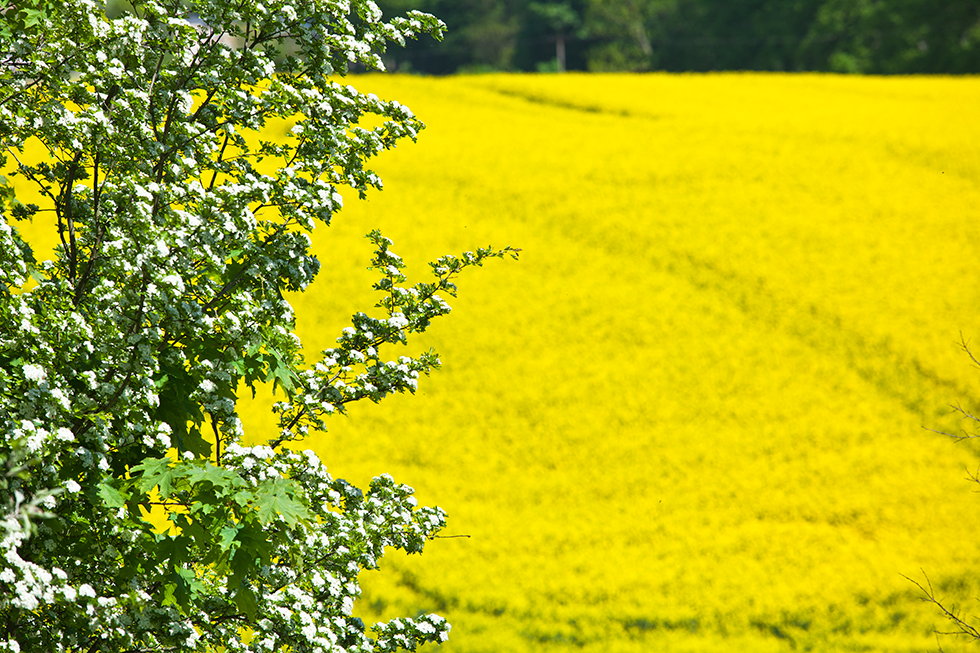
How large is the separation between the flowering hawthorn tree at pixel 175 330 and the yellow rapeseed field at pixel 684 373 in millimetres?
9197

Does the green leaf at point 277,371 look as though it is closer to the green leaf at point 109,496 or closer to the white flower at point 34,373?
the green leaf at point 109,496

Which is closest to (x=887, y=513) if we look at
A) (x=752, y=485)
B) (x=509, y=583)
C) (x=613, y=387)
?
(x=752, y=485)

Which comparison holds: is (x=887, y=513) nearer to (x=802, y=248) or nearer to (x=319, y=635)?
(x=802, y=248)

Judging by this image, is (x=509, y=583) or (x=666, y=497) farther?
(x=666, y=497)

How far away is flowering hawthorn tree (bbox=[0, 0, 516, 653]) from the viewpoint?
19.0ft

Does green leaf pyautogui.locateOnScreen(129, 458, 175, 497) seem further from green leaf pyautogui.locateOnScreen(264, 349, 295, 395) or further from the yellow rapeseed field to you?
the yellow rapeseed field

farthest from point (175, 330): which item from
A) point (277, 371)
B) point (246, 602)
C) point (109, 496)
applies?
point (246, 602)

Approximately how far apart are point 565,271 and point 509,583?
1177 cm

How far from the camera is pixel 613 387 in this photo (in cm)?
2238

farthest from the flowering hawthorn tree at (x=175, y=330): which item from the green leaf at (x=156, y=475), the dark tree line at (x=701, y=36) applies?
the dark tree line at (x=701, y=36)

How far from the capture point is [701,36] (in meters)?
76.2

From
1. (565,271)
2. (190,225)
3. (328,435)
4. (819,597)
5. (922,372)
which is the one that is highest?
(190,225)

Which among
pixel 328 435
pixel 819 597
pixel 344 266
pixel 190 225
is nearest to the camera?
pixel 190 225

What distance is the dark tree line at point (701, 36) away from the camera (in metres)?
58.9
